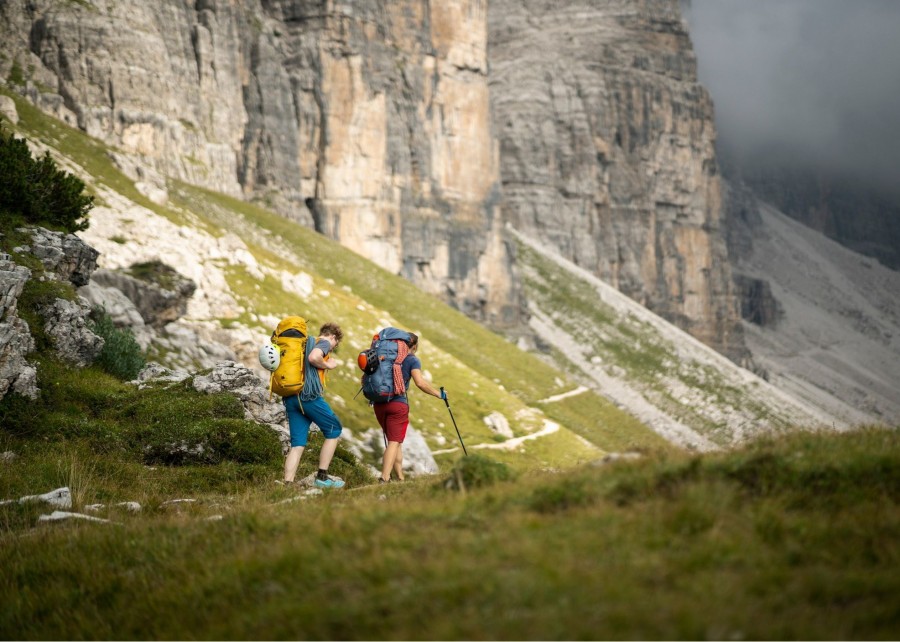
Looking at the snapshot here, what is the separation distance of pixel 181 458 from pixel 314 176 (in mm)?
84191

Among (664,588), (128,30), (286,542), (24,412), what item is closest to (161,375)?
(24,412)

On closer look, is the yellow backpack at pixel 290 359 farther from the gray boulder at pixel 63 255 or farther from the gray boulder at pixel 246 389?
the gray boulder at pixel 63 255

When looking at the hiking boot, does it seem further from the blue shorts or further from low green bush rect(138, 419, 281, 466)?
low green bush rect(138, 419, 281, 466)

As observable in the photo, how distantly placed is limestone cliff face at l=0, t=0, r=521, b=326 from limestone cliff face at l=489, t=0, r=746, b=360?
5428 centimetres

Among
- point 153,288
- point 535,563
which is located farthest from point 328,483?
point 153,288

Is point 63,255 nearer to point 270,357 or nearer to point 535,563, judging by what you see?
point 270,357

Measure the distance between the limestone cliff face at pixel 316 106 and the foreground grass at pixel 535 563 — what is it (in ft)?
224

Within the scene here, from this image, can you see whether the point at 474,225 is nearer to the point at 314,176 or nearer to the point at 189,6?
the point at 314,176

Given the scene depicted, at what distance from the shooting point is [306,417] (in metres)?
14.8

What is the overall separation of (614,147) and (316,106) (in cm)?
9832

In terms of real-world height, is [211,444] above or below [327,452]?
below

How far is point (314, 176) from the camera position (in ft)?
323

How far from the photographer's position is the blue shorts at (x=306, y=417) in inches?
576

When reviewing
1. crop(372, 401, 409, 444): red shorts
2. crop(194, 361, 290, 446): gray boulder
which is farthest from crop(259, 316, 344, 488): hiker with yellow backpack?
crop(194, 361, 290, 446): gray boulder
